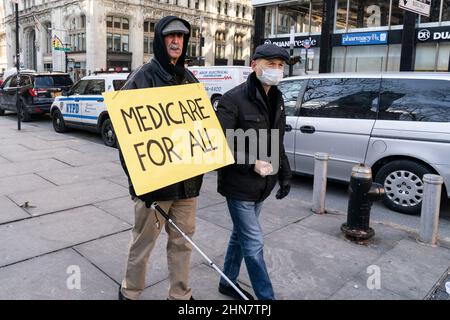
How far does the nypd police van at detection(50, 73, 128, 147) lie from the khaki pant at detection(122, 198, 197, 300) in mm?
7040

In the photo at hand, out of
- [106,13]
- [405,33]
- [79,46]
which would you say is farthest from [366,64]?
[79,46]

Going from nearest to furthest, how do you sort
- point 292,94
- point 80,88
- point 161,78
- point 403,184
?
point 161,78 → point 403,184 → point 292,94 → point 80,88

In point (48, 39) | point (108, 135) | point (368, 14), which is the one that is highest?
point (48, 39)

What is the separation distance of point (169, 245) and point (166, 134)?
0.81 m

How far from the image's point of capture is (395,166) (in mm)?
5465

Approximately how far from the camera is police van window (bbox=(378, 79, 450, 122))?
5.13 metres

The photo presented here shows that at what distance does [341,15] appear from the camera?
22297 mm

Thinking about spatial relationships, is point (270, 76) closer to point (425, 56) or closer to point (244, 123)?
point (244, 123)

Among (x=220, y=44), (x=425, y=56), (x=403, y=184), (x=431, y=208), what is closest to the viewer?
(x=431, y=208)

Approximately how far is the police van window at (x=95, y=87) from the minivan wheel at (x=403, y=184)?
23.5 ft

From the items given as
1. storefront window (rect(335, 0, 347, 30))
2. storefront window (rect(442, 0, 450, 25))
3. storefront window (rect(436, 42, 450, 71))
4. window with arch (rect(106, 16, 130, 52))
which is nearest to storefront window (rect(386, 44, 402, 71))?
storefront window (rect(436, 42, 450, 71))

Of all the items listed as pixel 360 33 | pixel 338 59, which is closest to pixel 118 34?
pixel 338 59

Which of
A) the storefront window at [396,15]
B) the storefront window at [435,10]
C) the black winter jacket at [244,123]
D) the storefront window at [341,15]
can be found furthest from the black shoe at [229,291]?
the storefront window at [341,15]
